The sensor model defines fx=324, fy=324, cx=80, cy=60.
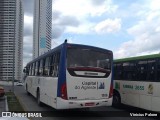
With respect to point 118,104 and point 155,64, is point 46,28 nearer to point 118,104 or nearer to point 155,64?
point 118,104

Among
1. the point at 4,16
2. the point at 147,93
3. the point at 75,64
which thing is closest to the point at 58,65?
the point at 75,64

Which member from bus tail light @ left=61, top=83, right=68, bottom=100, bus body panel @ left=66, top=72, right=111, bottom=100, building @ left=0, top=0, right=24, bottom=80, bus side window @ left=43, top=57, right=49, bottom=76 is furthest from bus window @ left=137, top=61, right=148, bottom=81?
building @ left=0, top=0, right=24, bottom=80

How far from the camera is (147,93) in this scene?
549 inches

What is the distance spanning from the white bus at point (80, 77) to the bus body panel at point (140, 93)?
1525mm

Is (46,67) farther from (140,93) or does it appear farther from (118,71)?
(140,93)

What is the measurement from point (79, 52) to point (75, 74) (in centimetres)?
95

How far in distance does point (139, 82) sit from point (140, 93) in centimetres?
51

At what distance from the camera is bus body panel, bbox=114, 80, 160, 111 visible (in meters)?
13.3

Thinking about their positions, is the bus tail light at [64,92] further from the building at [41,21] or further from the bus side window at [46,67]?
the building at [41,21]

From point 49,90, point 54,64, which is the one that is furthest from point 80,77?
point 49,90

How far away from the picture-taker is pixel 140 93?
14625mm

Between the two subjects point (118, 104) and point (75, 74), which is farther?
point (118, 104)

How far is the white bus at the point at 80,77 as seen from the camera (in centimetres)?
1296

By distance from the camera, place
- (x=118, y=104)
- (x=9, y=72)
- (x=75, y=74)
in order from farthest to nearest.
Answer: (x=9, y=72) < (x=118, y=104) < (x=75, y=74)
